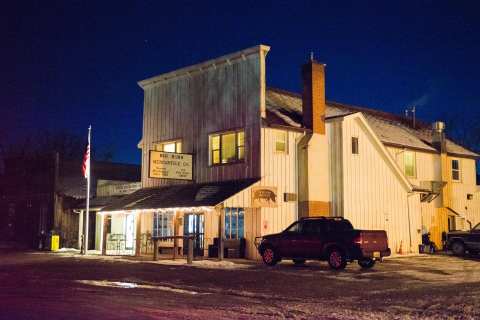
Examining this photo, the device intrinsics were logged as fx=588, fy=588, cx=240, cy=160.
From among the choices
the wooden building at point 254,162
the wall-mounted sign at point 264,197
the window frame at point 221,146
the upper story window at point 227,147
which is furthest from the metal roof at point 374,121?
the wall-mounted sign at point 264,197

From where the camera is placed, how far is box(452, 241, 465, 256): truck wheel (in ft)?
96.6

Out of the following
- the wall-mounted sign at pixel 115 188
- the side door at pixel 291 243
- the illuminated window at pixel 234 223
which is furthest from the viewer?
the wall-mounted sign at pixel 115 188

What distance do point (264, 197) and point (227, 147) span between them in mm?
3497

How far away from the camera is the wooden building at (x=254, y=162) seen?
26.7 m

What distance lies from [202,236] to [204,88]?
7.38m

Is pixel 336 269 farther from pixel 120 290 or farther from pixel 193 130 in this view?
pixel 193 130

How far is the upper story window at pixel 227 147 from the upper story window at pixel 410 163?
37.2ft

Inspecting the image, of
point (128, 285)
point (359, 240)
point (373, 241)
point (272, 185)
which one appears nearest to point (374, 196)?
point (272, 185)

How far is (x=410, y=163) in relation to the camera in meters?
34.2

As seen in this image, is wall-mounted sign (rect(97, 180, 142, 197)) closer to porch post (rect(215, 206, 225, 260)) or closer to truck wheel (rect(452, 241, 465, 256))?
porch post (rect(215, 206, 225, 260))

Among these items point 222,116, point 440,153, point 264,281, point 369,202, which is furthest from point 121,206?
point 440,153

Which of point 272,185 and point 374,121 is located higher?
point 374,121

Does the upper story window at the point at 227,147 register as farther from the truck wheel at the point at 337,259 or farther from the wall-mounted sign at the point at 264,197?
the truck wheel at the point at 337,259

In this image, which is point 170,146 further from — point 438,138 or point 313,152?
point 438,138
